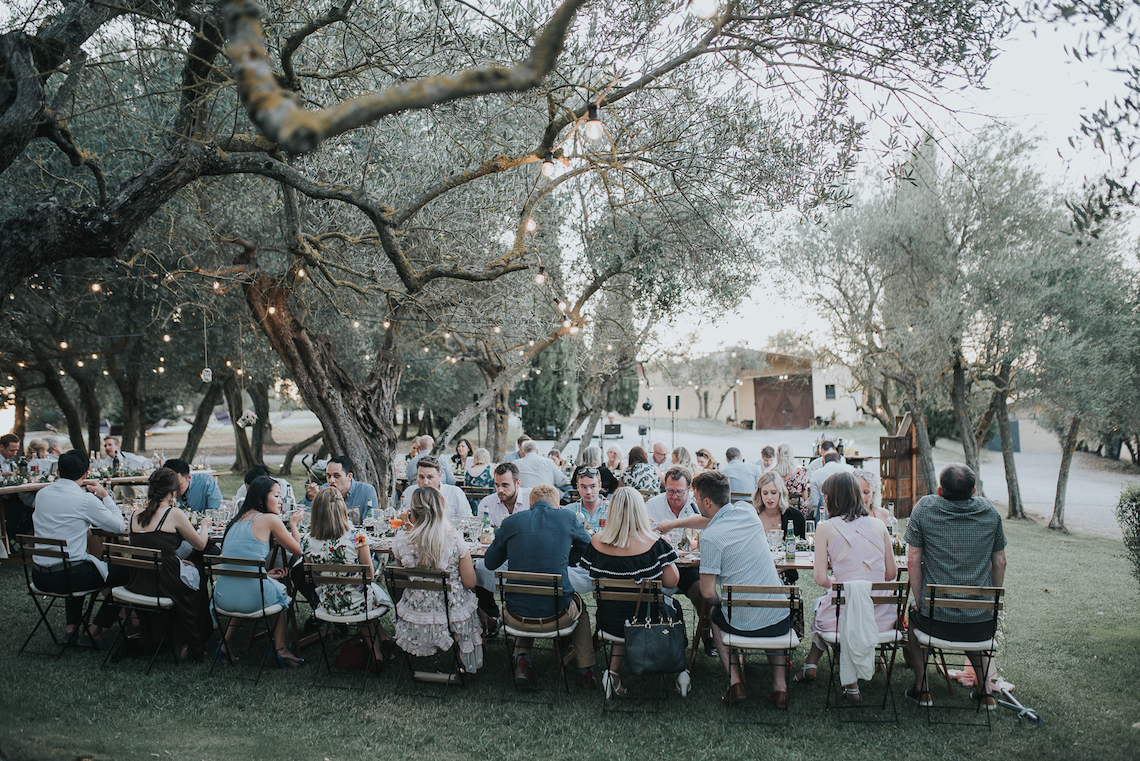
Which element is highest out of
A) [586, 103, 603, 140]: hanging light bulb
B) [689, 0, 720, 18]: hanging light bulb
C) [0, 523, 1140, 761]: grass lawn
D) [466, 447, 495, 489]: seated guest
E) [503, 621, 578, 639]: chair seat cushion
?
[689, 0, 720, 18]: hanging light bulb

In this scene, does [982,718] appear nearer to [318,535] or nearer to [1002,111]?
[1002,111]

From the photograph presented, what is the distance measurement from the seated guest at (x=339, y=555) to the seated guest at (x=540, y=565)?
0.91m

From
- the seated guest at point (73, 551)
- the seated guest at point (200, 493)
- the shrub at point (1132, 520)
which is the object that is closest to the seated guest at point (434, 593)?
the seated guest at point (73, 551)

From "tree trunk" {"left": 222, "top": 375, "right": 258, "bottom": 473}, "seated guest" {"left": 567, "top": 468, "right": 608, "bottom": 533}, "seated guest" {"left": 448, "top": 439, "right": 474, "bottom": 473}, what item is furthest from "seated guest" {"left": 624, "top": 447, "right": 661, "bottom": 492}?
"tree trunk" {"left": 222, "top": 375, "right": 258, "bottom": 473}

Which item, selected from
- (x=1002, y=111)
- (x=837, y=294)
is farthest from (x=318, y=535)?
(x=837, y=294)

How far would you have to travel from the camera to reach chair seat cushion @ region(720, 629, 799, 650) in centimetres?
457

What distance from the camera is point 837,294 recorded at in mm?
15336

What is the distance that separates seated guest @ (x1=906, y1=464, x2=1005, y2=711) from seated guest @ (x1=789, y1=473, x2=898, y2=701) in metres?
0.19

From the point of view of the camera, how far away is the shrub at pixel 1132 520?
6.09 meters

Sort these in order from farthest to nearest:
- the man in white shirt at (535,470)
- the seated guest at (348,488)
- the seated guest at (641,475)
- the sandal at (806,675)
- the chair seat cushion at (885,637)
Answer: the man in white shirt at (535,470) < the seated guest at (641,475) < the seated guest at (348,488) < the sandal at (806,675) < the chair seat cushion at (885,637)

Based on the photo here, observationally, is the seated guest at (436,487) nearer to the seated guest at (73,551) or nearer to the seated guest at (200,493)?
the seated guest at (200,493)

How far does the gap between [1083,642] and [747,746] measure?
12.7 feet

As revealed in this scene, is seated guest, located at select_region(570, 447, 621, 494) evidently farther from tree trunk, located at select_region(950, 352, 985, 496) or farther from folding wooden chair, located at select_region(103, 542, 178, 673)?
tree trunk, located at select_region(950, 352, 985, 496)

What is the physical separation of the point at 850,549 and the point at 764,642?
2.76ft
